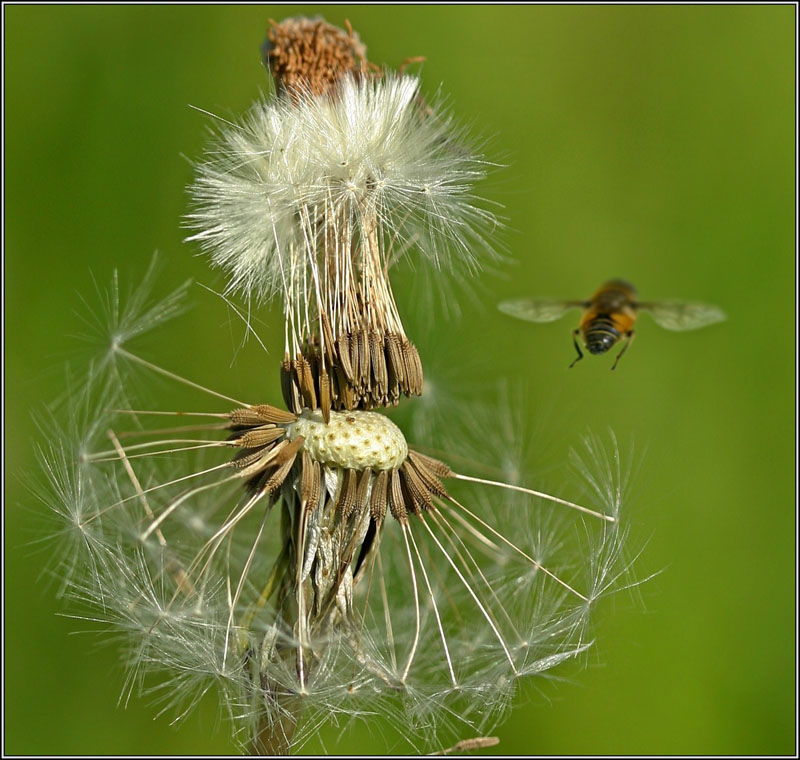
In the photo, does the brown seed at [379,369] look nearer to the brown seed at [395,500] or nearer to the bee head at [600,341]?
the brown seed at [395,500]

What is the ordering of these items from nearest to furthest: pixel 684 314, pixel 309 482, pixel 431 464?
pixel 309 482, pixel 431 464, pixel 684 314

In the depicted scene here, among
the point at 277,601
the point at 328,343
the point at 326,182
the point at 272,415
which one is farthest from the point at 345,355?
the point at 277,601

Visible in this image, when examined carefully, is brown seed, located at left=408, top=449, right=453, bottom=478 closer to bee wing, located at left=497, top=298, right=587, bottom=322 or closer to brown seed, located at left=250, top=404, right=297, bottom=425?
brown seed, located at left=250, top=404, right=297, bottom=425

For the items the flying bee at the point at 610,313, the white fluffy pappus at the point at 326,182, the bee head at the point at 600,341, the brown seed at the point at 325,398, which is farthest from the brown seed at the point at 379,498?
the bee head at the point at 600,341

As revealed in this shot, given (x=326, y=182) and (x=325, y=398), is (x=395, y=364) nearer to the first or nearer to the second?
(x=325, y=398)

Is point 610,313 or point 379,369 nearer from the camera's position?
point 379,369

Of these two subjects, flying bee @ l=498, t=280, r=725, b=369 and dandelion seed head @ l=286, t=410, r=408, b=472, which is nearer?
dandelion seed head @ l=286, t=410, r=408, b=472

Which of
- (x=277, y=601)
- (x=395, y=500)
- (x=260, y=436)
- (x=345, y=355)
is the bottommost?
(x=277, y=601)

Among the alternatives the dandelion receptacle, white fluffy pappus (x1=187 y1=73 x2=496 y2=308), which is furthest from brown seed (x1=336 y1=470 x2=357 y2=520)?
white fluffy pappus (x1=187 y1=73 x2=496 y2=308)
